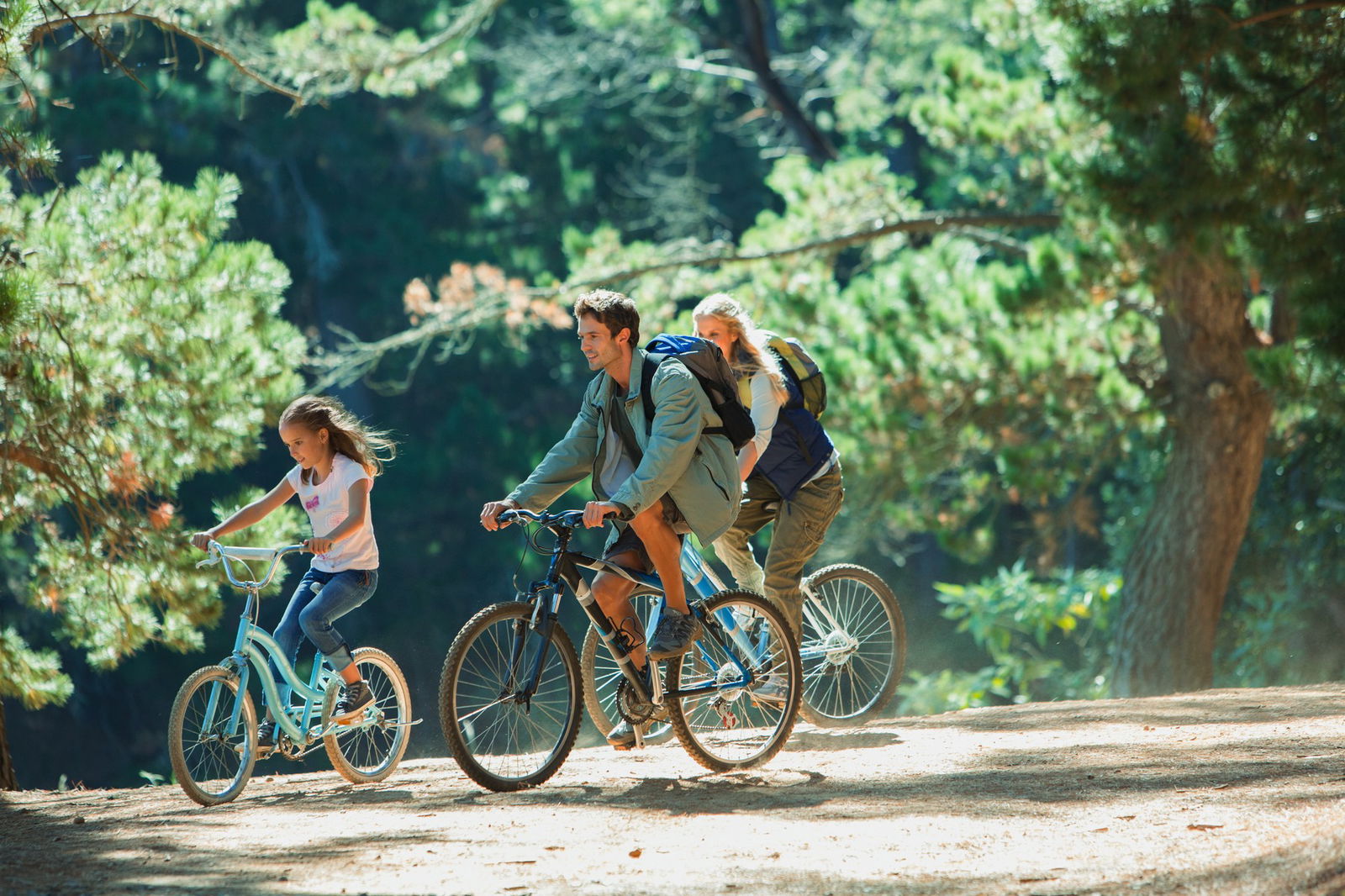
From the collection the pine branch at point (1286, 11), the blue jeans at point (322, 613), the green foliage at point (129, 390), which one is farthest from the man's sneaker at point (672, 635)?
the pine branch at point (1286, 11)

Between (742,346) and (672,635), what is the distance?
1276 millimetres

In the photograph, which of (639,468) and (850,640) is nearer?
(639,468)

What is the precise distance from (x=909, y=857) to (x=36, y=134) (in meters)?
4.50

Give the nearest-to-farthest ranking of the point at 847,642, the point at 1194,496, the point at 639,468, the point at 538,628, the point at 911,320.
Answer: the point at 639,468, the point at 538,628, the point at 847,642, the point at 1194,496, the point at 911,320

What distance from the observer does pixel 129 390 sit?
620 cm

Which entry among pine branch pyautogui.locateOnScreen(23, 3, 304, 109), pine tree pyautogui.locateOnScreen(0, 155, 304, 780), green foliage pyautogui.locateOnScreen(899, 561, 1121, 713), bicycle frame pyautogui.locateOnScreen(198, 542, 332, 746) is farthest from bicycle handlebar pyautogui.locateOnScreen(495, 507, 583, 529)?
green foliage pyautogui.locateOnScreen(899, 561, 1121, 713)

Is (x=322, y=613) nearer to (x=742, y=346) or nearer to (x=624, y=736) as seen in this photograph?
(x=624, y=736)

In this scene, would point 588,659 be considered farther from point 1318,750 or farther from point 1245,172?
point 1245,172

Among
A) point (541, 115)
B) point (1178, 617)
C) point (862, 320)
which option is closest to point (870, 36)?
point (541, 115)

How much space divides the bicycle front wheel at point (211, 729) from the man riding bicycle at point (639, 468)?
1.04 meters

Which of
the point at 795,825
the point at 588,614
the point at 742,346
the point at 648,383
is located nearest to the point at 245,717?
the point at 588,614

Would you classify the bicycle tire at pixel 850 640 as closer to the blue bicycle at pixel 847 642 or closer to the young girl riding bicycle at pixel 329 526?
the blue bicycle at pixel 847 642

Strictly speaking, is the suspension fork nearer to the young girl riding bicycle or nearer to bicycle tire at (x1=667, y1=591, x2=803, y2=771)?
bicycle tire at (x1=667, y1=591, x2=803, y2=771)

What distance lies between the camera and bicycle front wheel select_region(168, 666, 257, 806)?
14.3 feet
